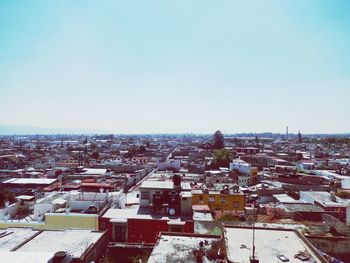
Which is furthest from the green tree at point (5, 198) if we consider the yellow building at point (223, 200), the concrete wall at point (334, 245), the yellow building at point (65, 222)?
the concrete wall at point (334, 245)

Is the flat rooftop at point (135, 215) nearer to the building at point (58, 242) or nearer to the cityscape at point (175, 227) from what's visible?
the cityscape at point (175, 227)

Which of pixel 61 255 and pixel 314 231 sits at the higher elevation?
pixel 61 255

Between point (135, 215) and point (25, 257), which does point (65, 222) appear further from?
point (25, 257)

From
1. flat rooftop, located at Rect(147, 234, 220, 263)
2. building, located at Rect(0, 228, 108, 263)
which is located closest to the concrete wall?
flat rooftop, located at Rect(147, 234, 220, 263)

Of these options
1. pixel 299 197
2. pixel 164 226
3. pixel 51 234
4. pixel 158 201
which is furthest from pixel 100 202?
pixel 299 197

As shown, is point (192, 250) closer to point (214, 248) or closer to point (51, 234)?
point (214, 248)

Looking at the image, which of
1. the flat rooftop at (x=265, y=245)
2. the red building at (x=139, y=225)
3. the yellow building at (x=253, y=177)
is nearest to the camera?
the flat rooftop at (x=265, y=245)
